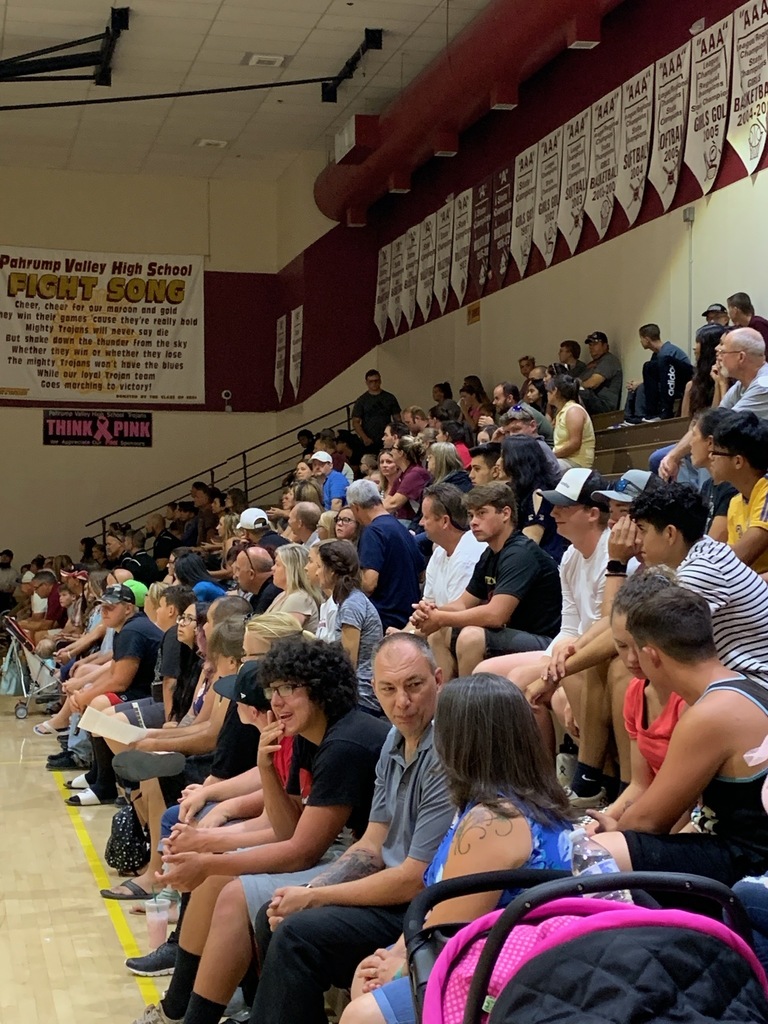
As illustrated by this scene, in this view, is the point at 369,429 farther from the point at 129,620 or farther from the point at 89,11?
the point at 129,620

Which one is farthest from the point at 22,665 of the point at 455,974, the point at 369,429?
the point at 455,974

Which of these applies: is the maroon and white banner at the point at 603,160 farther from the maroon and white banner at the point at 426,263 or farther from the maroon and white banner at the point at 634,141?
the maroon and white banner at the point at 426,263

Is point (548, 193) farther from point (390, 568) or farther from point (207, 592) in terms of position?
point (390, 568)

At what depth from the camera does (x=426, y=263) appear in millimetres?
15148

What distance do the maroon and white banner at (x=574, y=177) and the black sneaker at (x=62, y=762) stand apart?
6.32 meters

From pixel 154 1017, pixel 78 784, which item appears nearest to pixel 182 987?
pixel 154 1017

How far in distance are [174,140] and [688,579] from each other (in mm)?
14908

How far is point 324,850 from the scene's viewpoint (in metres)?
3.70

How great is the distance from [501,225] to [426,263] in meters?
2.20

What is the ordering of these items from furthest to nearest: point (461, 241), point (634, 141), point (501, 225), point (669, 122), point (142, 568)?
point (461, 241), point (501, 225), point (142, 568), point (634, 141), point (669, 122)

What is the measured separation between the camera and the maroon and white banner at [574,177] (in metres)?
11.2

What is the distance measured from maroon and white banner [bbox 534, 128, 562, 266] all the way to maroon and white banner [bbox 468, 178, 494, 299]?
1239mm

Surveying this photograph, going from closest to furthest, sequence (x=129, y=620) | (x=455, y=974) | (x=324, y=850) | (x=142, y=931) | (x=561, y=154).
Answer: (x=455, y=974) < (x=324, y=850) < (x=142, y=931) < (x=129, y=620) < (x=561, y=154)

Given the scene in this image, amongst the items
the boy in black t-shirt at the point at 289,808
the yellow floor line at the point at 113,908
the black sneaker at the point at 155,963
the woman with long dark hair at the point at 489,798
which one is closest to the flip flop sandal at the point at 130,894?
the yellow floor line at the point at 113,908
